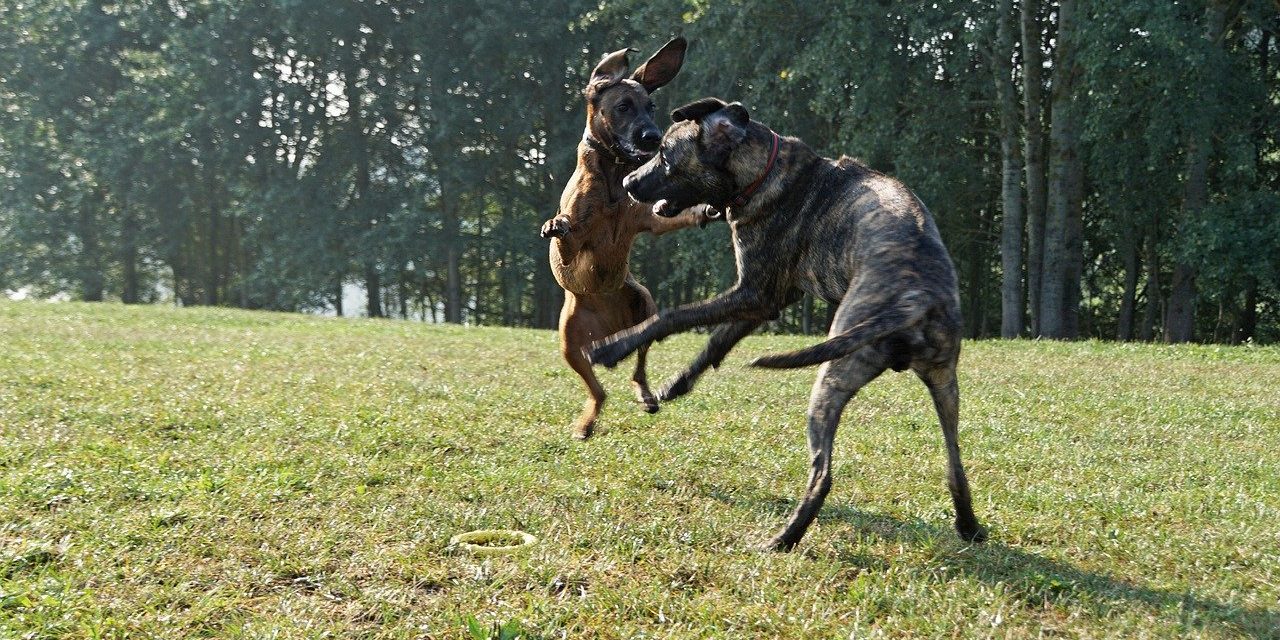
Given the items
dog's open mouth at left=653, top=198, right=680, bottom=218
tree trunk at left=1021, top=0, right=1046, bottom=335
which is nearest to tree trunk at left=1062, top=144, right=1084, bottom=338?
tree trunk at left=1021, top=0, right=1046, bottom=335

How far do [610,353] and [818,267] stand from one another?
1061 millimetres

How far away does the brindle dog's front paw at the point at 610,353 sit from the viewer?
4.38 m

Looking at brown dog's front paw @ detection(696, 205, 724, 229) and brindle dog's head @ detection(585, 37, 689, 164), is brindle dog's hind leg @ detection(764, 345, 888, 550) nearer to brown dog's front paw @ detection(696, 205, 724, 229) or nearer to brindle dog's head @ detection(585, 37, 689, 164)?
brown dog's front paw @ detection(696, 205, 724, 229)

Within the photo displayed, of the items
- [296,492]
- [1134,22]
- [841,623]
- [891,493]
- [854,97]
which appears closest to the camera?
[841,623]

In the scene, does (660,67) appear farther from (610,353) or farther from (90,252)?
(90,252)

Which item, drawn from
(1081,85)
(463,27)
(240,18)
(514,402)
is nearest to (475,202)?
(463,27)

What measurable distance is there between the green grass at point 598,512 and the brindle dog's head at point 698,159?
5.29ft

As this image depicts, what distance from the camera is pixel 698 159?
4594mm

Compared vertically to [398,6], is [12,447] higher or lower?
lower

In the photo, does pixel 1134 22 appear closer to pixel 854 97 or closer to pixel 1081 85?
pixel 1081 85

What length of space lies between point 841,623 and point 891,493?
2.02m

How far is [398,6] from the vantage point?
32781mm

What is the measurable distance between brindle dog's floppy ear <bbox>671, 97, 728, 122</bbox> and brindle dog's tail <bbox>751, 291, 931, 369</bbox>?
1.34 meters

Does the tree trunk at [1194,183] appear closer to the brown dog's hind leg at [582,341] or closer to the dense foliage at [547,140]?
the dense foliage at [547,140]
